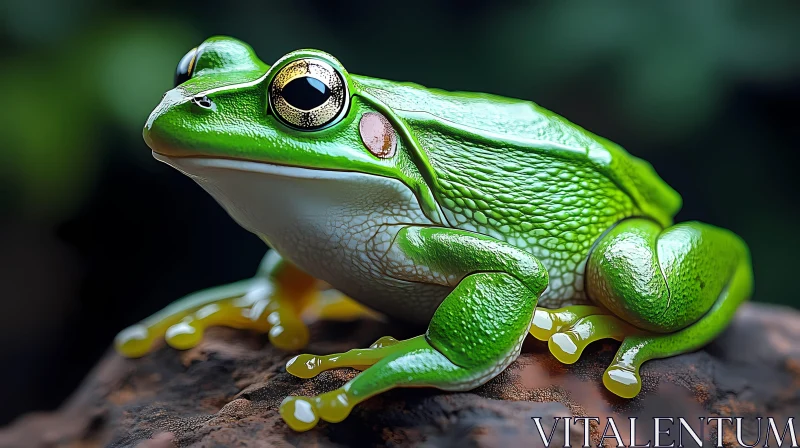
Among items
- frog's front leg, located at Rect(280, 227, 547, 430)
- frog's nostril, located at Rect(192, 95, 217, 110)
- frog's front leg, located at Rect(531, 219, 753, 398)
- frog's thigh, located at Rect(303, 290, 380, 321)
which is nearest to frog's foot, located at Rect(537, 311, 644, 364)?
frog's front leg, located at Rect(531, 219, 753, 398)

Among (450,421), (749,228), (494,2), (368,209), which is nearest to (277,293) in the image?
(368,209)

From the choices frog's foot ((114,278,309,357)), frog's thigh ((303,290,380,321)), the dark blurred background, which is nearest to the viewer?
frog's foot ((114,278,309,357))

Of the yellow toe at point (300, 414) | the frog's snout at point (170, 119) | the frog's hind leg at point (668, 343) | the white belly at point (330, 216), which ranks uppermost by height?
the frog's snout at point (170, 119)

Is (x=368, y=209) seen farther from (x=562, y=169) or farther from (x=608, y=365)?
(x=608, y=365)

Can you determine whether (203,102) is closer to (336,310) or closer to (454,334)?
(454,334)

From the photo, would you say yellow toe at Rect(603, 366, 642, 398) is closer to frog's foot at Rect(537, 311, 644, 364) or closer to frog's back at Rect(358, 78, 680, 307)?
frog's foot at Rect(537, 311, 644, 364)

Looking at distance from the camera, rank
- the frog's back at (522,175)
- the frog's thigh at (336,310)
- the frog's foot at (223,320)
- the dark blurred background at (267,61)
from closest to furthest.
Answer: the frog's back at (522,175), the frog's foot at (223,320), the frog's thigh at (336,310), the dark blurred background at (267,61)

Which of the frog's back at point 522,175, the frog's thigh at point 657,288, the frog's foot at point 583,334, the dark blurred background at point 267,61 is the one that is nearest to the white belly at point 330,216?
the frog's back at point 522,175

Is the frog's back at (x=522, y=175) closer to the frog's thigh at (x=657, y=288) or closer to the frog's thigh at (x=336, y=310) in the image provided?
the frog's thigh at (x=657, y=288)
